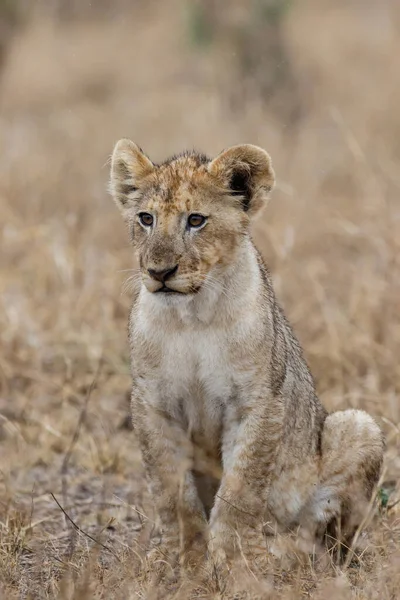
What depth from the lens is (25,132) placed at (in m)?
13.7

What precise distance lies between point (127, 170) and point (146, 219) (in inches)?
17.4

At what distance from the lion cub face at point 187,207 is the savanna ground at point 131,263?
2.72ft

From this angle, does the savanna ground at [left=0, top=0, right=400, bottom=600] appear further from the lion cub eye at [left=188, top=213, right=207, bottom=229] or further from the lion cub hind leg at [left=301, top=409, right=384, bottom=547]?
the lion cub eye at [left=188, top=213, right=207, bottom=229]

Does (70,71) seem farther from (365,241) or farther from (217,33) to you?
(365,241)

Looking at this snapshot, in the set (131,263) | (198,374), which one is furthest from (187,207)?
(131,263)

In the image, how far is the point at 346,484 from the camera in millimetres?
5336

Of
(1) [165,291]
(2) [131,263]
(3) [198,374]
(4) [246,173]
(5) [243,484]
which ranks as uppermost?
(4) [246,173]

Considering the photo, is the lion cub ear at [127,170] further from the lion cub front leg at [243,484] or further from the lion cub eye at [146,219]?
the lion cub front leg at [243,484]

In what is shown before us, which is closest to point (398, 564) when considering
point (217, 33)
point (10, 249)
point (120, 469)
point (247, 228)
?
point (247, 228)

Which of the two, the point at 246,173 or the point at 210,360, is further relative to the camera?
the point at 246,173

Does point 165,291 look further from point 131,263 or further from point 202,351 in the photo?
point 131,263

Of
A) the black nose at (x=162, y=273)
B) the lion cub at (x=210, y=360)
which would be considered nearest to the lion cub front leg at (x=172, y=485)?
the lion cub at (x=210, y=360)

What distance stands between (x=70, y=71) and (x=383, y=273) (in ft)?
41.1

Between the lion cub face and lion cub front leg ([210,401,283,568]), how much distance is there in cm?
64
